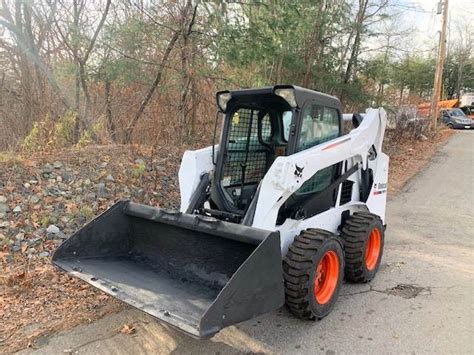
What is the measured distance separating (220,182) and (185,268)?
1.02m

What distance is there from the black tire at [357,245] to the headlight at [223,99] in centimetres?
177

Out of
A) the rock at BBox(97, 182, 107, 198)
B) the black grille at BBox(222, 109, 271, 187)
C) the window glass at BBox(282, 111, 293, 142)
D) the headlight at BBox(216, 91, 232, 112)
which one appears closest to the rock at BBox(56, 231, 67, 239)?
the rock at BBox(97, 182, 107, 198)

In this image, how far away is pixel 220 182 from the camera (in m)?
4.43

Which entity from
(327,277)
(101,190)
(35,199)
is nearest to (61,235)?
(35,199)

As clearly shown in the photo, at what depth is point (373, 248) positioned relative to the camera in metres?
4.88

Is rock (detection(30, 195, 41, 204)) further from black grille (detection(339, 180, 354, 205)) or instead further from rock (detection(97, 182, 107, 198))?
black grille (detection(339, 180, 354, 205))

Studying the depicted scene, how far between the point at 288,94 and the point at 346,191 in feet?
5.30

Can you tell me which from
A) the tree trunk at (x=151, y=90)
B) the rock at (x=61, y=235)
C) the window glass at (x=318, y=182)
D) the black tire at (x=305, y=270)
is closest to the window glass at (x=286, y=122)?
the window glass at (x=318, y=182)

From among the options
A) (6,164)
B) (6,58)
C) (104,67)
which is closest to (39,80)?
(6,58)

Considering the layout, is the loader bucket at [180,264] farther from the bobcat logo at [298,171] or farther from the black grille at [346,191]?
the black grille at [346,191]

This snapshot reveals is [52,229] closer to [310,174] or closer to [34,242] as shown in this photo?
[34,242]

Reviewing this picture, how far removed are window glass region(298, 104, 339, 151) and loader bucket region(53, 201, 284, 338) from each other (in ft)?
4.13

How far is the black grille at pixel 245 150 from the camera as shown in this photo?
453 cm

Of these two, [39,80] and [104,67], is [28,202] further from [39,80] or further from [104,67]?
[39,80]
